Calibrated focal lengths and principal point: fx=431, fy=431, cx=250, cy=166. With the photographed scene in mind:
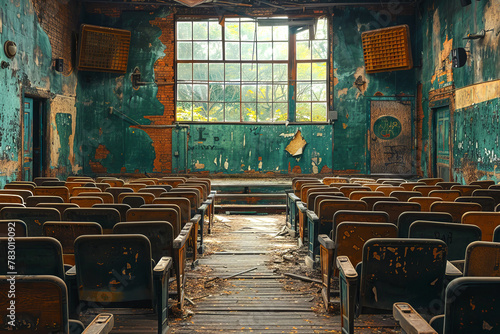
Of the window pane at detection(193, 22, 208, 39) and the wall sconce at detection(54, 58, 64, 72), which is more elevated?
the window pane at detection(193, 22, 208, 39)

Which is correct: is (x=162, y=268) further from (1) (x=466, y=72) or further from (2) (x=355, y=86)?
(2) (x=355, y=86)

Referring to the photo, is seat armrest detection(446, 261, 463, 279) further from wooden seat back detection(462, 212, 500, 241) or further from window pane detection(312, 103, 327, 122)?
window pane detection(312, 103, 327, 122)

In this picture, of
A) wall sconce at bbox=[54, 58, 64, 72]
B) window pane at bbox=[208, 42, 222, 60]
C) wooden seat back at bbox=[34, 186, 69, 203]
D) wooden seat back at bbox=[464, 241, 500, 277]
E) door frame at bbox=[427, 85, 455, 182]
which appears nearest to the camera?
wooden seat back at bbox=[464, 241, 500, 277]

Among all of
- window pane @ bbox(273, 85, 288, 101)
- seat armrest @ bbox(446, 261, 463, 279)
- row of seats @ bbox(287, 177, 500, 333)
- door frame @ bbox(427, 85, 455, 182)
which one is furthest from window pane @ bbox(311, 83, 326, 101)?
seat armrest @ bbox(446, 261, 463, 279)

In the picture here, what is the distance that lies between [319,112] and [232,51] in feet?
9.52

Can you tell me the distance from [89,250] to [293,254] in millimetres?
2991

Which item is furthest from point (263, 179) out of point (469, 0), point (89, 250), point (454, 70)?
point (89, 250)

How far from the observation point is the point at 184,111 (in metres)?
11.8

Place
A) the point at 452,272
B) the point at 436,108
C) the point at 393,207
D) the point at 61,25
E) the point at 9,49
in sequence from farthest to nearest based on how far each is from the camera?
the point at 436,108 < the point at 61,25 < the point at 9,49 < the point at 393,207 < the point at 452,272

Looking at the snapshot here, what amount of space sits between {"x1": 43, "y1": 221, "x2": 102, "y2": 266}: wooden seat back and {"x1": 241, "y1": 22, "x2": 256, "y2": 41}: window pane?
31.7 feet

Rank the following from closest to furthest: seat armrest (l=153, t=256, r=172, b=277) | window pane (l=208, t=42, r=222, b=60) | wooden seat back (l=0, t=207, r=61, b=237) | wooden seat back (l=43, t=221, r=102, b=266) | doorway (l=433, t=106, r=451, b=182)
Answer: seat armrest (l=153, t=256, r=172, b=277), wooden seat back (l=43, t=221, r=102, b=266), wooden seat back (l=0, t=207, r=61, b=237), doorway (l=433, t=106, r=451, b=182), window pane (l=208, t=42, r=222, b=60)

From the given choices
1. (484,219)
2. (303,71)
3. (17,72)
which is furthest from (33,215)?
(303,71)

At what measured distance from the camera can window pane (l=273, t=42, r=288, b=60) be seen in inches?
462

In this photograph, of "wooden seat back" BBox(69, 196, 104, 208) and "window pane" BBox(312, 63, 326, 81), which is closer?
"wooden seat back" BBox(69, 196, 104, 208)
